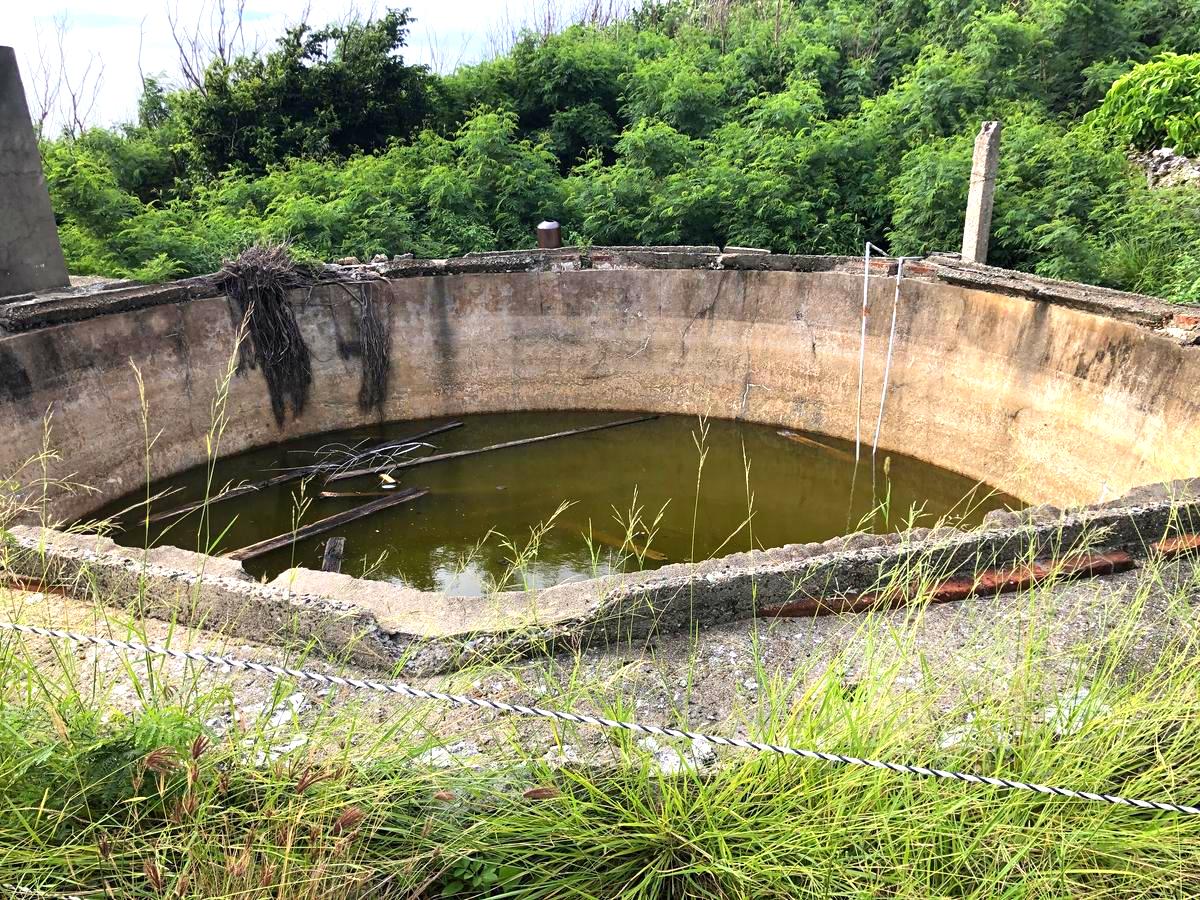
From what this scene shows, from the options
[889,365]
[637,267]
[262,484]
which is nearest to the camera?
[262,484]

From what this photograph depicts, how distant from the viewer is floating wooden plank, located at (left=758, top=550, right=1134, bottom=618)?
2551mm

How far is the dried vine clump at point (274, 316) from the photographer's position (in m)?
7.42

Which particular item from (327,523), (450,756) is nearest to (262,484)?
(327,523)

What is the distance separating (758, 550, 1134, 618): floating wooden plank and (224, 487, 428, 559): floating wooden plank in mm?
4081

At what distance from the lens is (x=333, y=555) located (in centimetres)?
575

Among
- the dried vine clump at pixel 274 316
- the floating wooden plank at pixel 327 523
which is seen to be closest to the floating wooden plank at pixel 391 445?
the dried vine clump at pixel 274 316

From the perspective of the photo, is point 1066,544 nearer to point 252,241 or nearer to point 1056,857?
point 1056,857

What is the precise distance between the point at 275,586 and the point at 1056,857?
2174 mm

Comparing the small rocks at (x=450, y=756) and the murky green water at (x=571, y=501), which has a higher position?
the small rocks at (x=450, y=756)

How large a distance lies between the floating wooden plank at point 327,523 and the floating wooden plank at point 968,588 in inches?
161

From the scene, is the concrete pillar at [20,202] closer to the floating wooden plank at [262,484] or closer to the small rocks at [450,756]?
Answer: the floating wooden plank at [262,484]

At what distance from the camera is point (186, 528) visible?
6.43m

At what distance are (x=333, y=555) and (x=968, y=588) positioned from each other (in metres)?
4.45

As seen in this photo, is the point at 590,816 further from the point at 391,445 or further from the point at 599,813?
the point at 391,445
